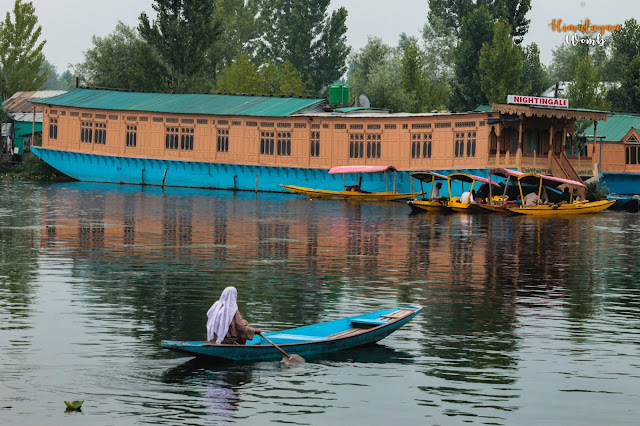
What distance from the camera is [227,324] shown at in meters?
16.6

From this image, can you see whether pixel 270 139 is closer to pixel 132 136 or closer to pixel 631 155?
pixel 132 136

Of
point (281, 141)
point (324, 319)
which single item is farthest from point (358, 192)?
point (324, 319)

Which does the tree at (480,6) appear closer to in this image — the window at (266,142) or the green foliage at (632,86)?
the green foliage at (632,86)

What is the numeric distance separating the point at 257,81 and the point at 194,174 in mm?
22871

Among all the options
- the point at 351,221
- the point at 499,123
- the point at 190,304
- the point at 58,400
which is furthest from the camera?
the point at 499,123

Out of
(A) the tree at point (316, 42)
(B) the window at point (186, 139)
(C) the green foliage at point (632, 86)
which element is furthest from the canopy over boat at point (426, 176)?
(A) the tree at point (316, 42)

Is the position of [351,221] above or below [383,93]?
below

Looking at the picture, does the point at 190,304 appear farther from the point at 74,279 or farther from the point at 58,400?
the point at 58,400

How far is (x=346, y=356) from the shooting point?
17.8 metres

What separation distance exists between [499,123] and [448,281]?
33643 mm

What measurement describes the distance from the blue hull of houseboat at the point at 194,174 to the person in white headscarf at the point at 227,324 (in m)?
46.7

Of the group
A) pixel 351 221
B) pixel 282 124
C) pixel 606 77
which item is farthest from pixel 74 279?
pixel 606 77

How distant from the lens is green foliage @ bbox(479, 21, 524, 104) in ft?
254

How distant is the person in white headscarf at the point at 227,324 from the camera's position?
16.6 meters
